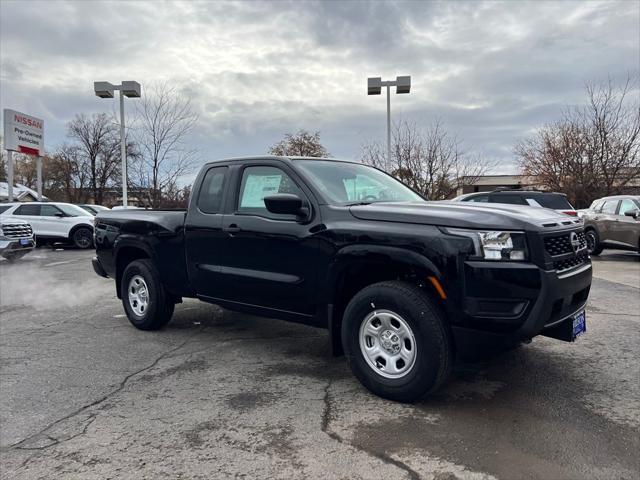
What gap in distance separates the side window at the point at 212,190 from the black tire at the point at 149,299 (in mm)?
1102

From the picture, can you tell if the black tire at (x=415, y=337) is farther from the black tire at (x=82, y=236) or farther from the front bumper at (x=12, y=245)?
the black tire at (x=82, y=236)

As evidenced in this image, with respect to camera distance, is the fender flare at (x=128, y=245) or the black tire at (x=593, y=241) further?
the black tire at (x=593, y=241)

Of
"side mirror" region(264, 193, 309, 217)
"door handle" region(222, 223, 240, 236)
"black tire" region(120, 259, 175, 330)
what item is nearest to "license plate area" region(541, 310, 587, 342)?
"side mirror" region(264, 193, 309, 217)

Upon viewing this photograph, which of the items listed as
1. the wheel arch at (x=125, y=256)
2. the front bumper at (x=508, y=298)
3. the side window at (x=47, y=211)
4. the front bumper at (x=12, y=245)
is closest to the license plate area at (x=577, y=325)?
the front bumper at (x=508, y=298)

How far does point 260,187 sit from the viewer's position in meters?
4.63

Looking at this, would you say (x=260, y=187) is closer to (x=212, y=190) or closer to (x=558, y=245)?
(x=212, y=190)

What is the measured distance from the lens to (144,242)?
5.64m

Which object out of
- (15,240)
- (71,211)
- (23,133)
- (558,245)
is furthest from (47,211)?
(558,245)

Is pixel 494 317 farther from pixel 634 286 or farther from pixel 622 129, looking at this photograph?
pixel 622 129

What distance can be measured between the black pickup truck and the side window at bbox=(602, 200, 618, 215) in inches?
409

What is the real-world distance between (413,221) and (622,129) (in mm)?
27036

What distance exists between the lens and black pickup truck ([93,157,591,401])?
3.22 metres

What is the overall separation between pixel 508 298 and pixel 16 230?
1341 centimetres

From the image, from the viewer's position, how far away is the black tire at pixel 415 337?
3338mm
